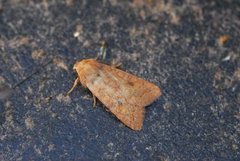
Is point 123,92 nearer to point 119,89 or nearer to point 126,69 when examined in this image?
point 119,89

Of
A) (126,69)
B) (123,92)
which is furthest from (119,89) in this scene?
(126,69)

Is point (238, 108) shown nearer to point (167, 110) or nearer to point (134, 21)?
point (167, 110)
